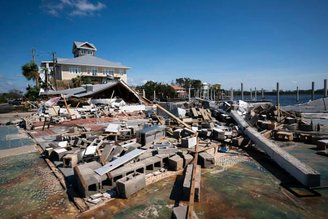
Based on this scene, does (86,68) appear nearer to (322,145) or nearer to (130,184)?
(130,184)

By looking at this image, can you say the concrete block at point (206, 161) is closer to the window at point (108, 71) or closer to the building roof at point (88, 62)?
the building roof at point (88, 62)

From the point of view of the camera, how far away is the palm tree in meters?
35.0

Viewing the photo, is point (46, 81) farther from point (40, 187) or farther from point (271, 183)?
point (271, 183)

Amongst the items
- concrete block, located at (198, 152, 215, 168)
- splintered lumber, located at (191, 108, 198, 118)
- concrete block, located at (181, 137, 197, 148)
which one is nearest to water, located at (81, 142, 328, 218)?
concrete block, located at (198, 152, 215, 168)

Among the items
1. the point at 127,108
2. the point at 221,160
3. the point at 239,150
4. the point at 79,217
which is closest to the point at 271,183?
the point at 221,160

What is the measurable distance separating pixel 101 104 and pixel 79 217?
1703cm

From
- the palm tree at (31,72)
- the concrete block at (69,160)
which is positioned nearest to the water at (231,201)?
the concrete block at (69,160)

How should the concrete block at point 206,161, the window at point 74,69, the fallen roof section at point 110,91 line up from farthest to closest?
the window at point 74,69
the fallen roof section at point 110,91
the concrete block at point 206,161

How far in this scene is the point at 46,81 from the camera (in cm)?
3675

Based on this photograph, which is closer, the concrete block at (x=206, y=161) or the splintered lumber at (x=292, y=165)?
the splintered lumber at (x=292, y=165)

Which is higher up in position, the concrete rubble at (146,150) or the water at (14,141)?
the concrete rubble at (146,150)

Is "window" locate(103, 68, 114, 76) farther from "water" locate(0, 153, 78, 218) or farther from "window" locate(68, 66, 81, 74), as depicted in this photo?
"water" locate(0, 153, 78, 218)

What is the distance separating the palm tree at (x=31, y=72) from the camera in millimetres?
34969

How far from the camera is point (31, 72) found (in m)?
35.0
